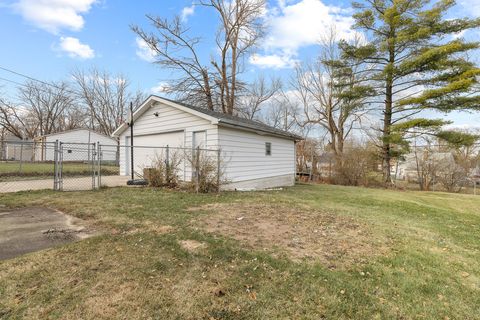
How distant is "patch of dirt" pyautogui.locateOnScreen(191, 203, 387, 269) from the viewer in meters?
3.42

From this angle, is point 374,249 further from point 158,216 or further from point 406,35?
point 406,35

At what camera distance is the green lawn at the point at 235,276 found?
219 centimetres

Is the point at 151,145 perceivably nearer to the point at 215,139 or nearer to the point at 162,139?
the point at 162,139

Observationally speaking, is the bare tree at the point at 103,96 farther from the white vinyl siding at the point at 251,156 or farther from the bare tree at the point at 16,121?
the white vinyl siding at the point at 251,156

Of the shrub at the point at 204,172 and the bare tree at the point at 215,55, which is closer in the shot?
the shrub at the point at 204,172

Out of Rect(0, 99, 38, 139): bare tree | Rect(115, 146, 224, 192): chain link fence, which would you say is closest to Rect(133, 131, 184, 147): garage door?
Rect(115, 146, 224, 192): chain link fence

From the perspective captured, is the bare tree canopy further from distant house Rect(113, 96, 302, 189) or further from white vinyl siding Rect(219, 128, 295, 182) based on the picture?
white vinyl siding Rect(219, 128, 295, 182)

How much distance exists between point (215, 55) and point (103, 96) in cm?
2061

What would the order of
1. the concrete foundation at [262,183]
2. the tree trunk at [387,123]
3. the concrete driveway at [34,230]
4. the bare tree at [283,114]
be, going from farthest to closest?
the bare tree at [283,114]
the tree trunk at [387,123]
the concrete foundation at [262,183]
the concrete driveway at [34,230]

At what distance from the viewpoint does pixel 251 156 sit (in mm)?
10648

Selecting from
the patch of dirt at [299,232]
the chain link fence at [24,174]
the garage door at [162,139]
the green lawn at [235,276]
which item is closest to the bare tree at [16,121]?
the chain link fence at [24,174]

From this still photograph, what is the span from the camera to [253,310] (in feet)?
7.14

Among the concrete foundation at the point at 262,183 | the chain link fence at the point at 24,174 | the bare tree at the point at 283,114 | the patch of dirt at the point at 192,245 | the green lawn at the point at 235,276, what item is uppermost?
the bare tree at the point at 283,114

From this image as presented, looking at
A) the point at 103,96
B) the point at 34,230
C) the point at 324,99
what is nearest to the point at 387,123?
the point at 324,99
